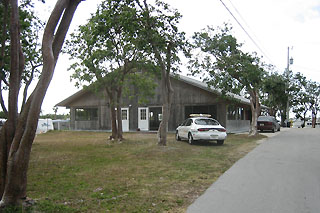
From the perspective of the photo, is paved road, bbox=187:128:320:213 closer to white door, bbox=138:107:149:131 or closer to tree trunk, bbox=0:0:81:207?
tree trunk, bbox=0:0:81:207

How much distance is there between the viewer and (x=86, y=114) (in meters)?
30.4

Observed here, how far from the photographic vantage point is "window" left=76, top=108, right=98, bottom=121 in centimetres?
2994

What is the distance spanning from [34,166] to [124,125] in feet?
59.6

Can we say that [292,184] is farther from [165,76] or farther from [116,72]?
[116,72]

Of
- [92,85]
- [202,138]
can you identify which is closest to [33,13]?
[92,85]

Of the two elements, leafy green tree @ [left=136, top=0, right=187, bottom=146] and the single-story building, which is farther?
the single-story building

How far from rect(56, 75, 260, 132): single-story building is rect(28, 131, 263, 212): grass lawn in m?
12.0

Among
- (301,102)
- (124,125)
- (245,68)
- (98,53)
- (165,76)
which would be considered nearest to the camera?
(165,76)

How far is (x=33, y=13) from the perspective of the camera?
39.7 ft

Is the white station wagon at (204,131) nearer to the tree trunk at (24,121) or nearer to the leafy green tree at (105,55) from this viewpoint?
the leafy green tree at (105,55)

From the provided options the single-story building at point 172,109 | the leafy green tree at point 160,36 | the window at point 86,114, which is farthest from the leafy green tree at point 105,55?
the window at point 86,114

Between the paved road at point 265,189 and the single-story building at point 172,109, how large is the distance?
12.9 metres

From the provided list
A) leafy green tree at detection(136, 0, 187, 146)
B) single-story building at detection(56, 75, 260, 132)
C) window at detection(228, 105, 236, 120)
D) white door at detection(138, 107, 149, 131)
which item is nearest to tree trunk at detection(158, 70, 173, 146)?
leafy green tree at detection(136, 0, 187, 146)

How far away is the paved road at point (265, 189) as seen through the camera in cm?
508
